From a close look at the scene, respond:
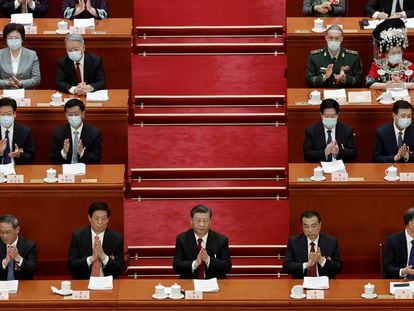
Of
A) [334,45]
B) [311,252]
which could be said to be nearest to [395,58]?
[334,45]

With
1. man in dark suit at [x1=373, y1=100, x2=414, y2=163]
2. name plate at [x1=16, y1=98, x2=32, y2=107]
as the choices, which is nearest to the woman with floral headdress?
man in dark suit at [x1=373, y1=100, x2=414, y2=163]

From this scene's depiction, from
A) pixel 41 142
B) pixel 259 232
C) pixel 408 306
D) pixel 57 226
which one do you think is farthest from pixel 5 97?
pixel 408 306

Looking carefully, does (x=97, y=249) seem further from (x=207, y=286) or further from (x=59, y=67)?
(x=59, y=67)

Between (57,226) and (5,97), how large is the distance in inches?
30.1

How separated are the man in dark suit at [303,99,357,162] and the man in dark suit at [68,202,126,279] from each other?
1053mm

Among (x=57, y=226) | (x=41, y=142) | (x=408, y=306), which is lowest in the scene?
(x=408, y=306)

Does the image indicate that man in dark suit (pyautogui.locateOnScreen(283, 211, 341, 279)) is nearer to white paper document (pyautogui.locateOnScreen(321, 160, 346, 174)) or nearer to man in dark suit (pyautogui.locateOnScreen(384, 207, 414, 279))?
man in dark suit (pyautogui.locateOnScreen(384, 207, 414, 279))

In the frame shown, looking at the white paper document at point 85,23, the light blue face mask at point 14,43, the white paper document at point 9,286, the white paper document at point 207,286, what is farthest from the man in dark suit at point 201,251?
the white paper document at point 85,23

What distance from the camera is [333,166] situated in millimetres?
6852

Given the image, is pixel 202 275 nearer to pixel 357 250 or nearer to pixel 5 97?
pixel 357 250

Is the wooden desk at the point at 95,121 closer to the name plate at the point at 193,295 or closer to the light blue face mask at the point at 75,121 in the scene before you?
the light blue face mask at the point at 75,121

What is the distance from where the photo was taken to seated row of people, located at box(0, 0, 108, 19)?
797 centimetres

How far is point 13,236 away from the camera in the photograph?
6.41 m

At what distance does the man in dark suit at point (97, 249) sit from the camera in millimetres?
6434
